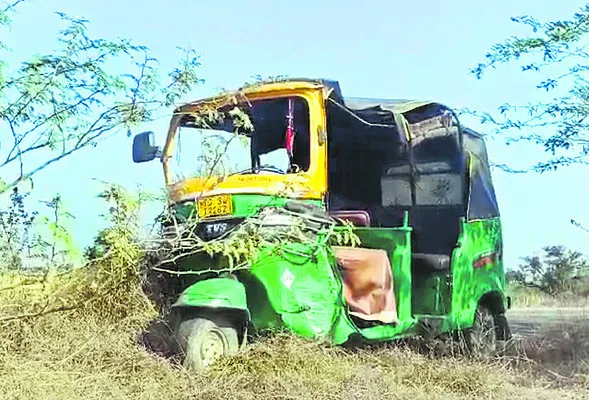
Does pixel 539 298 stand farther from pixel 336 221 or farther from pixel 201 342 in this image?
pixel 201 342

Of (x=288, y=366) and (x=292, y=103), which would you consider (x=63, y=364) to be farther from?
(x=292, y=103)

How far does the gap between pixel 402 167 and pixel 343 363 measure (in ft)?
10.8

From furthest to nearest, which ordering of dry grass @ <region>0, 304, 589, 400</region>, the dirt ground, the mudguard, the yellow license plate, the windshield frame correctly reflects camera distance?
1. the dirt ground
2. the windshield frame
3. the yellow license plate
4. the mudguard
5. dry grass @ <region>0, 304, 589, 400</region>

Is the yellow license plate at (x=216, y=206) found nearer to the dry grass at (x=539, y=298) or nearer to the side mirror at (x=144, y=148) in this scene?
the side mirror at (x=144, y=148)

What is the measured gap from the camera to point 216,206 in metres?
7.17

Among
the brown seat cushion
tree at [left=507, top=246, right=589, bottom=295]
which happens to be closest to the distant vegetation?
tree at [left=507, top=246, right=589, bottom=295]

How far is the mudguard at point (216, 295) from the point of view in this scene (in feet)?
21.1

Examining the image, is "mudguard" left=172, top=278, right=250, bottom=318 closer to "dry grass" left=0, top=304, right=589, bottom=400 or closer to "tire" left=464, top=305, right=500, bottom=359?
"dry grass" left=0, top=304, right=589, bottom=400

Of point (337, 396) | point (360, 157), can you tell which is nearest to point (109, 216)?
point (337, 396)

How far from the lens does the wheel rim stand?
6.52 m

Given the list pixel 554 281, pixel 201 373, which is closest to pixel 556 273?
pixel 554 281

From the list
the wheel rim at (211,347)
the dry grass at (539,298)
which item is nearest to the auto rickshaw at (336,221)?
the wheel rim at (211,347)

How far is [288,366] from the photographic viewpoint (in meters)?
6.49

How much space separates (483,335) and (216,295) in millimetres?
4054
